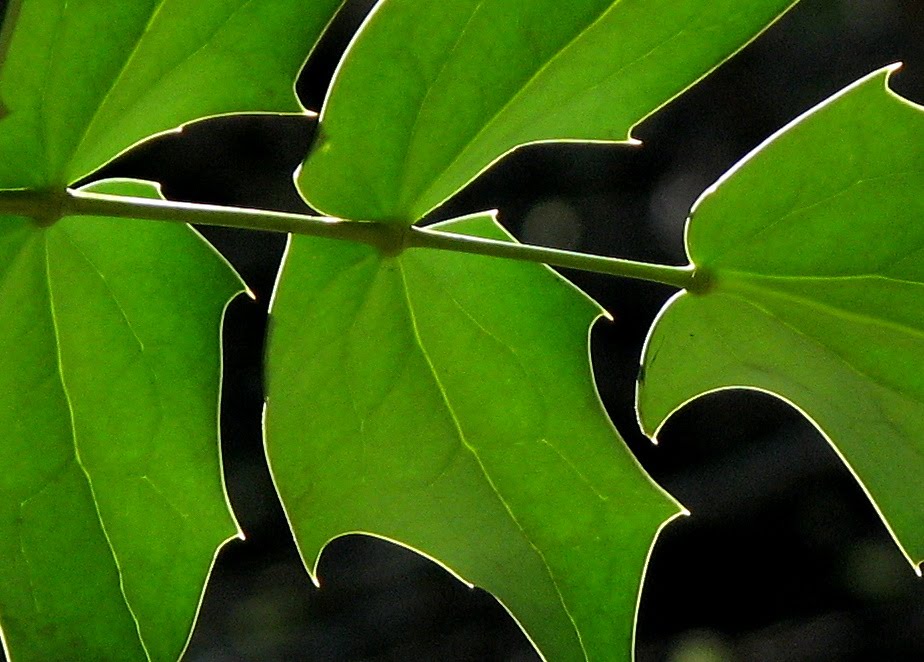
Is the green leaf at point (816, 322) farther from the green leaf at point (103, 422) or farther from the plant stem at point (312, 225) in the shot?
the green leaf at point (103, 422)

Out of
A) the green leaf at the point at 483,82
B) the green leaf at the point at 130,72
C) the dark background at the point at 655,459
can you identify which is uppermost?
the green leaf at the point at 130,72

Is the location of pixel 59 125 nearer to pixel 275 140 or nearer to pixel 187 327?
pixel 187 327

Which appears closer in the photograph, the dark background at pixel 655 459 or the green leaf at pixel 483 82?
the green leaf at pixel 483 82

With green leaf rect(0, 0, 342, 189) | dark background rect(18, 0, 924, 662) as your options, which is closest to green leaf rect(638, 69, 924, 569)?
green leaf rect(0, 0, 342, 189)

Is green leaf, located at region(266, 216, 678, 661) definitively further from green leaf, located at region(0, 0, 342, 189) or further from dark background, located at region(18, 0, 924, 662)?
dark background, located at region(18, 0, 924, 662)

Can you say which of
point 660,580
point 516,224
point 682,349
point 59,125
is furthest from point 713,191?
point 660,580

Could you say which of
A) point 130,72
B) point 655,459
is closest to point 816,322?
point 130,72

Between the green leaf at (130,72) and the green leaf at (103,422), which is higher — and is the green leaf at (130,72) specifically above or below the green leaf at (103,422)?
above

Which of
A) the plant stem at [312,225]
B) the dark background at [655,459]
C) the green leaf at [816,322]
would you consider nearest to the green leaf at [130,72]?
the plant stem at [312,225]
